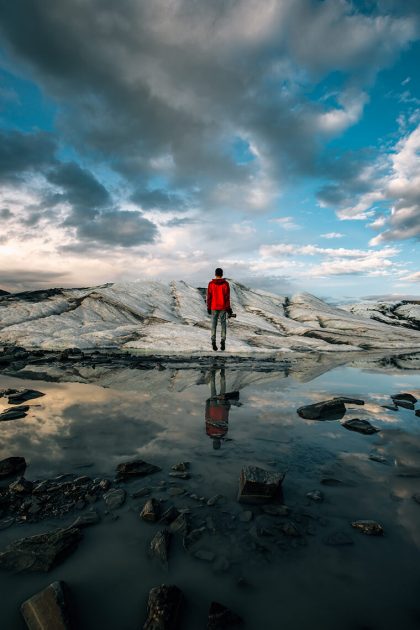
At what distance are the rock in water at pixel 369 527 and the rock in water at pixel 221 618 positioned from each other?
1451mm

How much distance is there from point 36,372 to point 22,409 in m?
5.70

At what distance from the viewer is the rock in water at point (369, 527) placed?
3.01 m

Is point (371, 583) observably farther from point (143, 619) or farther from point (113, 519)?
point (113, 519)

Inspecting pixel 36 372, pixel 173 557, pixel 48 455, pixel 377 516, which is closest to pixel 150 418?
pixel 48 455

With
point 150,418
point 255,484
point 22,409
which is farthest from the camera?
point 22,409

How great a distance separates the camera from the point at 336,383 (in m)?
10.6

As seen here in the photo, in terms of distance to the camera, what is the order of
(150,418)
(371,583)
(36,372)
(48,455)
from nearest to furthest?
(371,583) < (48,455) < (150,418) < (36,372)

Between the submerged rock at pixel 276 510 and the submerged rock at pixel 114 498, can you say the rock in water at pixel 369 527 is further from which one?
the submerged rock at pixel 114 498

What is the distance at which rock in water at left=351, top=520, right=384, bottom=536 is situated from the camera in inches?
119

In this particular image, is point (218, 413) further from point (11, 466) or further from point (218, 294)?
point (218, 294)

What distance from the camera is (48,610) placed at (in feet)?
7.04

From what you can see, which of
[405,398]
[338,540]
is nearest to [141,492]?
[338,540]

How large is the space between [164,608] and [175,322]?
1126 inches

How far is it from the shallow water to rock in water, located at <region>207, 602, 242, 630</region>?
6cm
